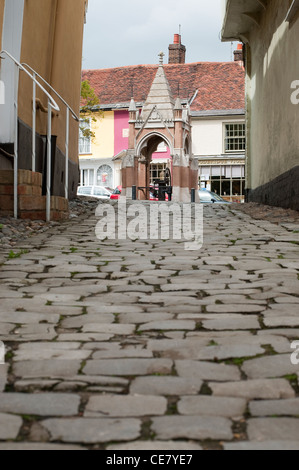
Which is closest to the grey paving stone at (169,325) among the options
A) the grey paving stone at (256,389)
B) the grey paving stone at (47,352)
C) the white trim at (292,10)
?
the grey paving stone at (47,352)

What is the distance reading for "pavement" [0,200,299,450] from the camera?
251 cm

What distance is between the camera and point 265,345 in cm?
360

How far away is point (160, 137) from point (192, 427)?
29.3m

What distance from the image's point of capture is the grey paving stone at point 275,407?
2.66m

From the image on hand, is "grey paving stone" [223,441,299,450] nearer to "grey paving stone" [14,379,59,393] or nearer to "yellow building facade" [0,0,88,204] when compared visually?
"grey paving stone" [14,379,59,393]

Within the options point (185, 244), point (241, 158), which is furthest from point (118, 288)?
point (241, 158)

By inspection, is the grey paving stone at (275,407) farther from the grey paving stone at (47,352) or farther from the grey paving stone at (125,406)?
the grey paving stone at (47,352)

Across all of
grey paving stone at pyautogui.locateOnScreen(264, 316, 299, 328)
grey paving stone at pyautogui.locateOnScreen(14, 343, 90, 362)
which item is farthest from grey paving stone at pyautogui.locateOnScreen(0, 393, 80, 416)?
grey paving stone at pyautogui.locateOnScreen(264, 316, 299, 328)

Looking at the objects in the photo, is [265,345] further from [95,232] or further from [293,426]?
[95,232]

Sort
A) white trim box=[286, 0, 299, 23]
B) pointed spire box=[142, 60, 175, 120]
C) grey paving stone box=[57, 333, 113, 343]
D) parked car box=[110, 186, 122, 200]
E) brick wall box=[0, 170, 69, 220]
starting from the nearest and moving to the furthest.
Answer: grey paving stone box=[57, 333, 113, 343] < brick wall box=[0, 170, 69, 220] < white trim box=[286, 0, 299, 23] < pointed spire box=[142, 60, 175, 120] < parked car box=[110, 186, 122, 200]

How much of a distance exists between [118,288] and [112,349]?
1809mm

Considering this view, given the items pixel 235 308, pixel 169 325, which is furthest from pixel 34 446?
pixel 235 308

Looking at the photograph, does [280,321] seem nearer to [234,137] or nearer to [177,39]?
[234,137]

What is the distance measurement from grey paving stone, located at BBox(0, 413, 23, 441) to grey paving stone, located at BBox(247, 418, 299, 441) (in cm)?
89
